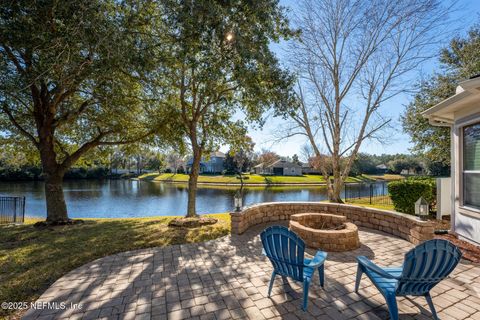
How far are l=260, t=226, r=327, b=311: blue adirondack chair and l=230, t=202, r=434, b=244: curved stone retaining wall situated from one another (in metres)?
2.76

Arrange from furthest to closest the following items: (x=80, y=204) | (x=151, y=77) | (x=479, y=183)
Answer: (x=80, y=204) → (x=151, y=77) → (x=479, y=183)

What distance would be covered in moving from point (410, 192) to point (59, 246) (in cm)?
1081

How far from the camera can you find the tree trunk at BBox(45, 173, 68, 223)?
7.19 meters

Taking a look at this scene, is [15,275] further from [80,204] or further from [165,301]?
[80,204]

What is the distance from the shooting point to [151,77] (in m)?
5.98

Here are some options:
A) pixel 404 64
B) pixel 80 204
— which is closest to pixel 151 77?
pixel 404 64

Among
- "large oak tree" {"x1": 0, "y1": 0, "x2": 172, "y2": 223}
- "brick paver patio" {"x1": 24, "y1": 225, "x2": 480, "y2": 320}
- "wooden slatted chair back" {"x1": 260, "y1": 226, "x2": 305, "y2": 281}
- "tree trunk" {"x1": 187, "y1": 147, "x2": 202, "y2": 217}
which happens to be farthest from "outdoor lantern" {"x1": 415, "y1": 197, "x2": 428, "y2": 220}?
"large oak tree" {"x1": 0, "y1": 0, "x2": 172, "y2": 223}

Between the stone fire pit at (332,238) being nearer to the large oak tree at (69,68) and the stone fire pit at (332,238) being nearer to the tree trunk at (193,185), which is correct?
the tree trunk at (193,185)

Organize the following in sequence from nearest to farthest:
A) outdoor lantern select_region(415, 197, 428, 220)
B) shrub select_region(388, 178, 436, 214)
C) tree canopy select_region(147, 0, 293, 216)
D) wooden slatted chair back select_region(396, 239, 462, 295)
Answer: wooden slatted chair back select_region(396, 239, 462, 295)
outdoor lantern select_region(415, 197, 428, 220)
tree canopy select_region(147, 0, 293, 216)
shrub select_region(388, 178, 436, 214)

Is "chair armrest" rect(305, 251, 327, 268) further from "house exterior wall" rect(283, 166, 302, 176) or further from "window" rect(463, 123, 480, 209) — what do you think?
"house exterior wall" rect(283, 166, 302, 176)

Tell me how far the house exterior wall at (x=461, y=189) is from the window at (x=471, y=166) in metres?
0.07

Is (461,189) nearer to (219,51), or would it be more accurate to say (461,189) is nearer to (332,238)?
(332,238)

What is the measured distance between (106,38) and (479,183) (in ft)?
25.5

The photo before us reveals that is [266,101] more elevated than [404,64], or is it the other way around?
[404,64]
